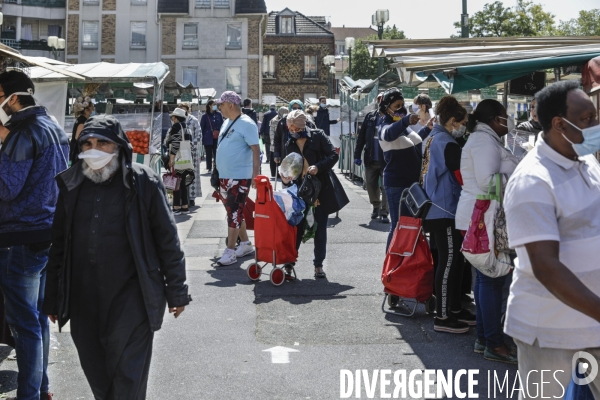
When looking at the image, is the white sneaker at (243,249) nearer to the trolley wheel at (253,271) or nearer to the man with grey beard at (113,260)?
the trolley wheel at (253,271)

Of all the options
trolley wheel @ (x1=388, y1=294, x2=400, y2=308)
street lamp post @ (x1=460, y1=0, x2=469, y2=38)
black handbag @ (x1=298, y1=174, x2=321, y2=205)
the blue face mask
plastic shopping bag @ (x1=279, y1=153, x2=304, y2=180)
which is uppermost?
street lamp post @ (x1=460, y1=0, x2=469, y2=38)

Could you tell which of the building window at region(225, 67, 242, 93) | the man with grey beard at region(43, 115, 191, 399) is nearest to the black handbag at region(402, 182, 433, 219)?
the man with grey beard at region(43, 115, 191, 399)

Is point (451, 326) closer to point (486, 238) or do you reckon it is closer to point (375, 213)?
point (486, 238)

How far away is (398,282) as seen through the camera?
783 cm

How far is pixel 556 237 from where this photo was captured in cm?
344

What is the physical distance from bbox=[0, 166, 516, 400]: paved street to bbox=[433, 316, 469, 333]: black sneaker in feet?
0.25

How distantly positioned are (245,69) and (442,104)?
5639 cm

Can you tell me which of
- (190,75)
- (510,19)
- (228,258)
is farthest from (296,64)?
(228,258)

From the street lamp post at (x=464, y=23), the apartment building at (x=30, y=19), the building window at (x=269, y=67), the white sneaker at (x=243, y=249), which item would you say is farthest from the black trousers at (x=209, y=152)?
the building window at (x=269, y=67)

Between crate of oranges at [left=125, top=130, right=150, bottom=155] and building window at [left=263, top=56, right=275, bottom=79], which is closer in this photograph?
crate of oranges at [left=125, top=130, right=150, bottom=155]

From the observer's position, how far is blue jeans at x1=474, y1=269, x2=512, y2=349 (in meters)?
6.55

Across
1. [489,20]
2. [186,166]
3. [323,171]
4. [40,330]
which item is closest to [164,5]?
[489,20]

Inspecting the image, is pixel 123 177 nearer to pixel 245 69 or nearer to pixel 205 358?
pixel 205 358

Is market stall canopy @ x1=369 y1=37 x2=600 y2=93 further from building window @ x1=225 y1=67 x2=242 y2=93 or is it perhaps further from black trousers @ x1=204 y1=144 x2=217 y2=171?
building window @ x1=225 y1=67 x2=242 y2=93
